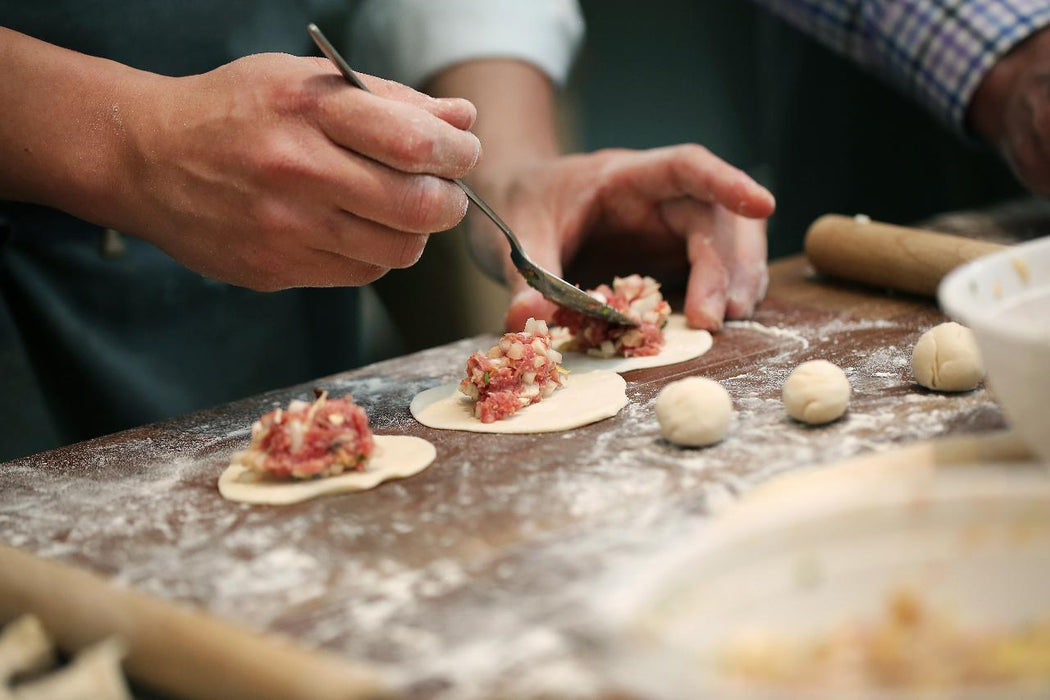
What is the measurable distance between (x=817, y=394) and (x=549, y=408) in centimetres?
47

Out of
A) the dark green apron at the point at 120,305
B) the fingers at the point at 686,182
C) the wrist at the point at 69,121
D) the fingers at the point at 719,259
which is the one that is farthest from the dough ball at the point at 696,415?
the dark green apron at the point at 120,305

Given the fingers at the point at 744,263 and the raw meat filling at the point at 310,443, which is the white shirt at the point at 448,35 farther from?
the raw meat filling at the point at 310,443

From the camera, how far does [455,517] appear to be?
1438 millimetres

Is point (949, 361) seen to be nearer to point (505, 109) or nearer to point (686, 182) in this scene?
point (686, 182)

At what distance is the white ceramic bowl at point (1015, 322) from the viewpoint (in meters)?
1.13

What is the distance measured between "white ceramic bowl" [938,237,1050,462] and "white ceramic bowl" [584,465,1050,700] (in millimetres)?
76

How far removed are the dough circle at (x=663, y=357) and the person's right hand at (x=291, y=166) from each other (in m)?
0.47

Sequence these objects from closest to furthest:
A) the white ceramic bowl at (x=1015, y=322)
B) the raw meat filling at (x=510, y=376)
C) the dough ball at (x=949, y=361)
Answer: the white ceramic bowl at (x=1015, y=322)
the dough ball at (x=949, y=361)
the raw meat filling at (x=510, y=376)

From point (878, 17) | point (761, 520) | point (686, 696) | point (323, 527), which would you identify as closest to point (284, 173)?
point (323, 527)

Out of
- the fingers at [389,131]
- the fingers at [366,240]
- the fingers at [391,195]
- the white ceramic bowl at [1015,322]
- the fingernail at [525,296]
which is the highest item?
the fingers at [389,131]

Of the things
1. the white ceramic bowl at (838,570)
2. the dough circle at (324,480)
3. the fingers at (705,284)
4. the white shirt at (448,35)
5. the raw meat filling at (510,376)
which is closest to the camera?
the white ceramic bowl at (838,570)

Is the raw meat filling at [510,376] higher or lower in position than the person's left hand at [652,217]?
lower

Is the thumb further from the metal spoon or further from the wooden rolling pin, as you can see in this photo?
the wooden rolling pin

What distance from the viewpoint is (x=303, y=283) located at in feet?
6.04
